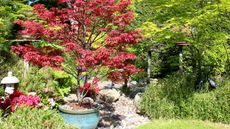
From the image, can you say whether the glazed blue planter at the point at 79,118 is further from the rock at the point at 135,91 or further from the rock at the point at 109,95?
the rock at the point at 135,91

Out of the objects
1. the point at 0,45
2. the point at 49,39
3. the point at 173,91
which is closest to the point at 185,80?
the point at 173,91

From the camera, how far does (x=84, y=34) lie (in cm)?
713

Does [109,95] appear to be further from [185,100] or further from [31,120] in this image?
[31,120]

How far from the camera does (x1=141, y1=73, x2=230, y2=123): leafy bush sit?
741cm

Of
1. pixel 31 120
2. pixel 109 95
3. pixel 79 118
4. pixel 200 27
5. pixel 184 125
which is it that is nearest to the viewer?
pixel 31 120

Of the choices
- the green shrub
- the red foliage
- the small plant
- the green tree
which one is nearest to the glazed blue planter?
the green shrub

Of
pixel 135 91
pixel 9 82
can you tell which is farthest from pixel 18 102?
pixel 135 91

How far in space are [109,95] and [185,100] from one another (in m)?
2.68

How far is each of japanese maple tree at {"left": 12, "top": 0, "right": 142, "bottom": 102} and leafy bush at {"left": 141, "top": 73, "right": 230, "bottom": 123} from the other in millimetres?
1504

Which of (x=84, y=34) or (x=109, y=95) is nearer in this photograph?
(x=84, y=34)

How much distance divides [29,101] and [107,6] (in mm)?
2470

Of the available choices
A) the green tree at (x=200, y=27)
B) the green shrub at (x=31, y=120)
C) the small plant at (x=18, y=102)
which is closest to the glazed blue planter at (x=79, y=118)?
the green shrub at (x=31, y=120)

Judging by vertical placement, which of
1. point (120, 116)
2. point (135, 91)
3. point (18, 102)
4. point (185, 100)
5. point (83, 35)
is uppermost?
point (83, 35)

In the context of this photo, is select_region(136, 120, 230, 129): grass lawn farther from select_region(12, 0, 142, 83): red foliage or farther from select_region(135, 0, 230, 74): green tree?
select_region(135, 0, 230, 74): green tree
